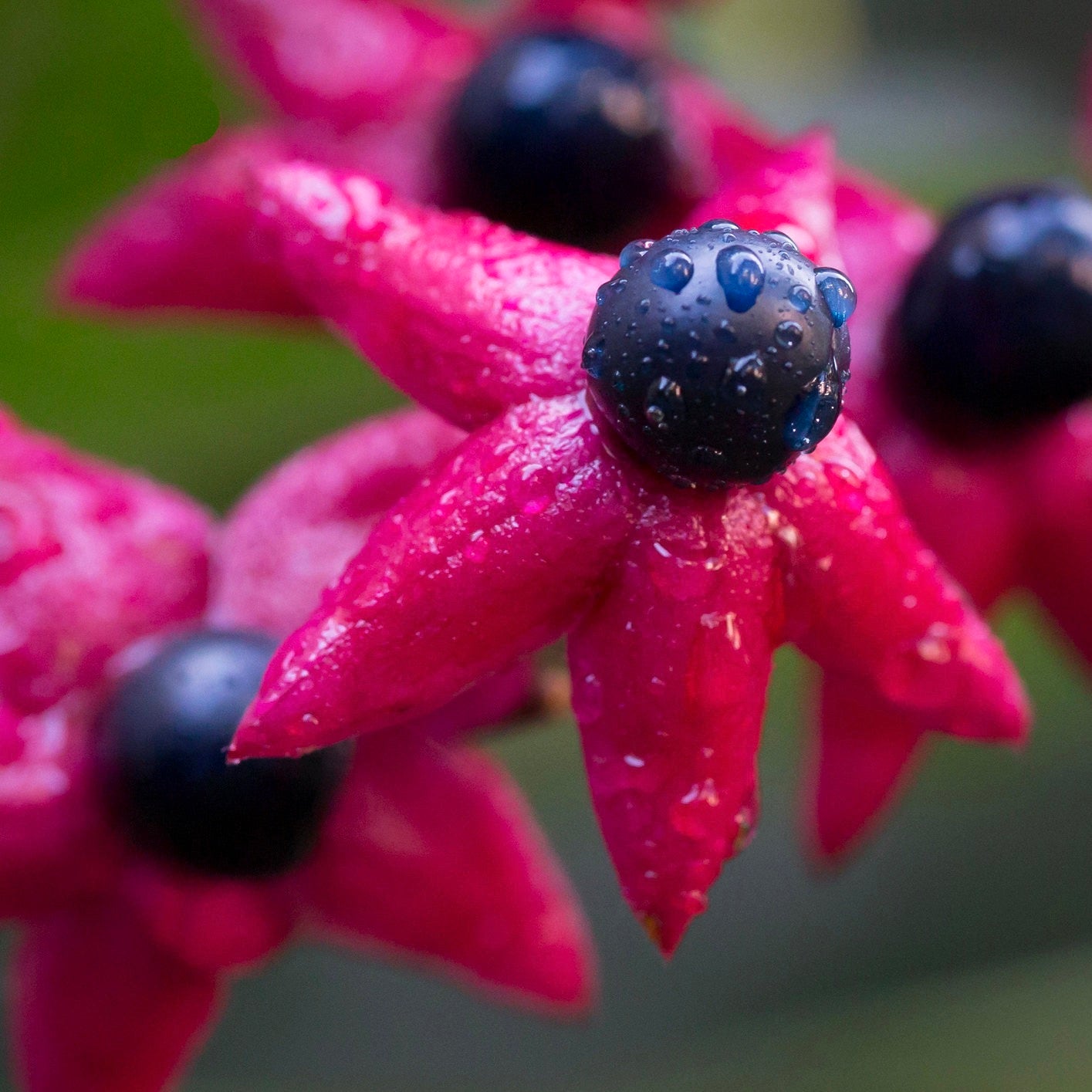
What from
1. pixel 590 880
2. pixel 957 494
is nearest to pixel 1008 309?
pixel 957 494

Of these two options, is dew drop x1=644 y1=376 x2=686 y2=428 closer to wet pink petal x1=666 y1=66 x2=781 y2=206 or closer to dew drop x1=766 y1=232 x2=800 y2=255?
dew drop x1=766 y1=232 x2=800 y2=255

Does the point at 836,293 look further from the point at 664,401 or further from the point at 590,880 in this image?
the point at 590,880

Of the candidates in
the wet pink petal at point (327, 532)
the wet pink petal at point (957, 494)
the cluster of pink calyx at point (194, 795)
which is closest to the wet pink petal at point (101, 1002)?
the cluster of pink calyx at point (194, 795)

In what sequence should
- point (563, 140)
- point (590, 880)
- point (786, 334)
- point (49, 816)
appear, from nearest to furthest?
point (786, 334) → point (49, 816) → point (563, 140) → point (590, 880)

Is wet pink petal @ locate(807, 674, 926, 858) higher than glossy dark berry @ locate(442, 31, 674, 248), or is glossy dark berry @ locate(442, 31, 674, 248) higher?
glossy dark berry @ locate(442, 31, 674, 248)

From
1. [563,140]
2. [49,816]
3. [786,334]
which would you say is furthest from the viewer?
[563,140]

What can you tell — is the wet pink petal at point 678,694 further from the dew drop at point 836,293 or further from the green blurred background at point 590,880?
the green blurred background at point 590,880

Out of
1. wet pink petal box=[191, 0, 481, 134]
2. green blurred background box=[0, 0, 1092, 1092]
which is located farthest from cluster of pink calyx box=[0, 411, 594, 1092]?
green blurred background box=[0, 0, 1092, 1092]
